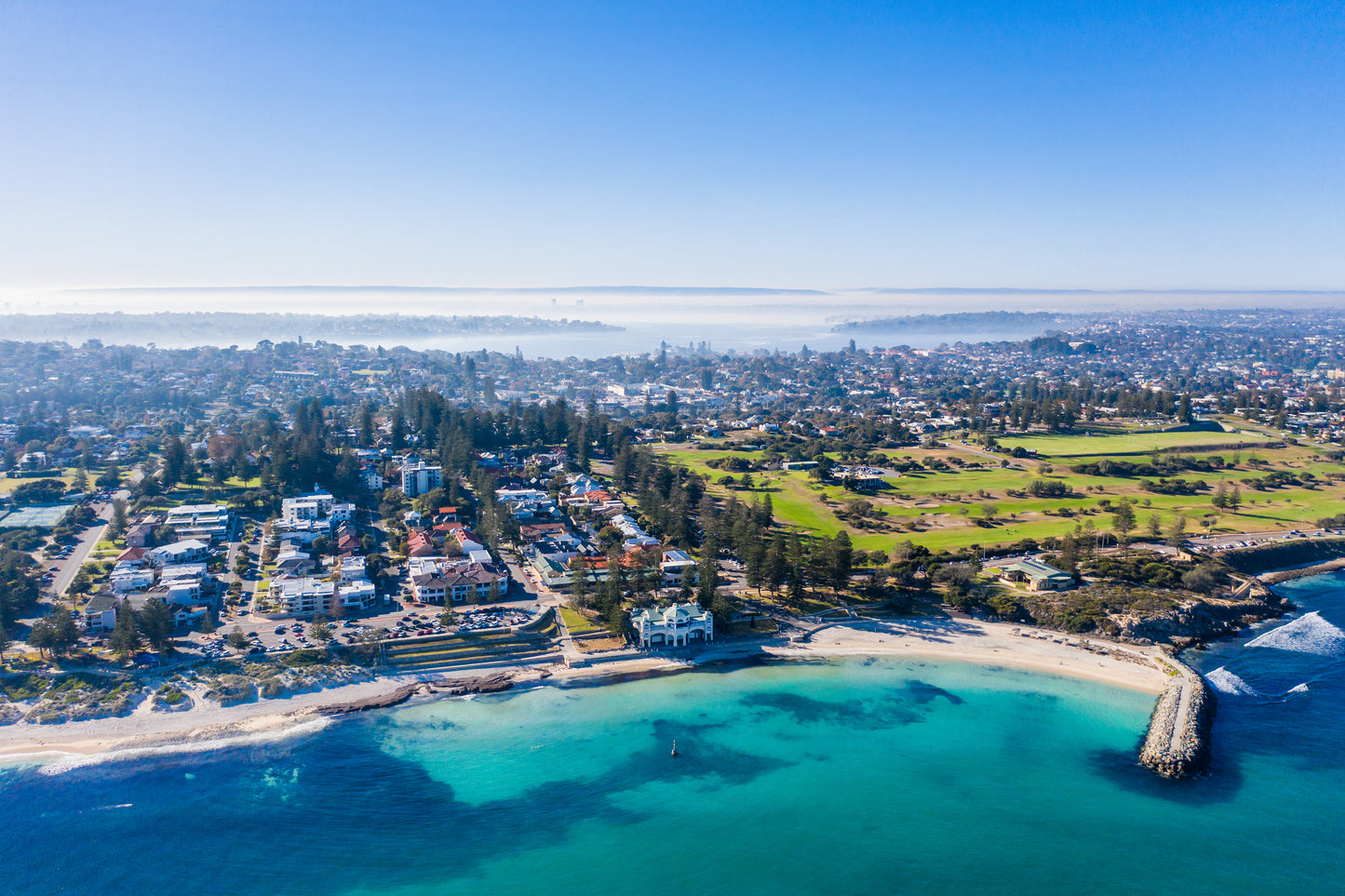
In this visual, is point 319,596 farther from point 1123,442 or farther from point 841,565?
point 1123,442

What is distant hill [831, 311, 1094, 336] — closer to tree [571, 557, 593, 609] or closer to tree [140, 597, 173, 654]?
tree [571, 557, 593, 609]

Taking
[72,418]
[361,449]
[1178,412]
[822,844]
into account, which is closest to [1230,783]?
[822,844]

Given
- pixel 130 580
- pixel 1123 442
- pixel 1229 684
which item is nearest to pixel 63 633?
pixel 130 580

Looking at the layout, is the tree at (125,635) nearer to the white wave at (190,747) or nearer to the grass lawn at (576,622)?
the white wave at (190,747)

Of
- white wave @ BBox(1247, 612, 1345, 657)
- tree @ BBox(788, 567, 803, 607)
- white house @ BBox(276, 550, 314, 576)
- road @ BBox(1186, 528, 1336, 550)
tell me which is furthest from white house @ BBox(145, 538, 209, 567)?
road @ BBox(1186, 528, 1336, 550)

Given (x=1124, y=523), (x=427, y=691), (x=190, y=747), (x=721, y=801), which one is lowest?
(x=721, y=801)

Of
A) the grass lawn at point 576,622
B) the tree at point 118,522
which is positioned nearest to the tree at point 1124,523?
the grass lawn at point 576,622
